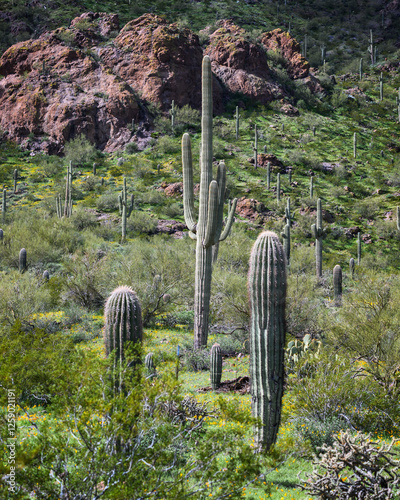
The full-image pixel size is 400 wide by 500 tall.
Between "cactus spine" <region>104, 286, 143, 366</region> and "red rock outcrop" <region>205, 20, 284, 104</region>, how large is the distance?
1889 inches

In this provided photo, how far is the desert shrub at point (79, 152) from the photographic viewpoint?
42.0m

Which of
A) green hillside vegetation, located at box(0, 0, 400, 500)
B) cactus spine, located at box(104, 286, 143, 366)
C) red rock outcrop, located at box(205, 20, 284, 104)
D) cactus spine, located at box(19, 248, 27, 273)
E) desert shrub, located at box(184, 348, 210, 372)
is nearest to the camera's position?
green hillside vegetation, located at box(0, 0, 400, 500)

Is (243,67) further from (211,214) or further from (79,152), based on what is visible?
(211,214)

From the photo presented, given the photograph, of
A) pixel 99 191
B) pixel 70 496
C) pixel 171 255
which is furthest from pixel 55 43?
pixel 70 496

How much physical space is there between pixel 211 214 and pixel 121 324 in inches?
233

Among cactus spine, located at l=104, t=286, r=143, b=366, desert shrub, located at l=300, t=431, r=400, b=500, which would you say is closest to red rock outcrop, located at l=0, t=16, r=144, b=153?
cactus spine, located at l=104, t=286, r=143, b=366

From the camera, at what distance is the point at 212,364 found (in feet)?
30.0

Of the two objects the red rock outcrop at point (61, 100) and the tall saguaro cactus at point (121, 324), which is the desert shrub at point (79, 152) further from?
the tall saguaro cactus at point (121, 324)

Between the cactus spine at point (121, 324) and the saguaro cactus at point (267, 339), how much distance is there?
5.22 feet

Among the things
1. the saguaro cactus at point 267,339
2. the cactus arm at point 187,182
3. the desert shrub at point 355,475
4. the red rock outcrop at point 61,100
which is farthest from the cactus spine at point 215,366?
the red rock outcrop at point 61,100

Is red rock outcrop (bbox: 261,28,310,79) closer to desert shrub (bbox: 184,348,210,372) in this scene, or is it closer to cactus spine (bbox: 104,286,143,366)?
desert shrub (bbox: 184,348,210,372)

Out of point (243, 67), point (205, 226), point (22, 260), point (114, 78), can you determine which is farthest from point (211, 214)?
point (243, 67)

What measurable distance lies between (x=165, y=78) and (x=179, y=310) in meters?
37.8

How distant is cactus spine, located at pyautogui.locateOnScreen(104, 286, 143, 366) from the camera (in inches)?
A: 237
